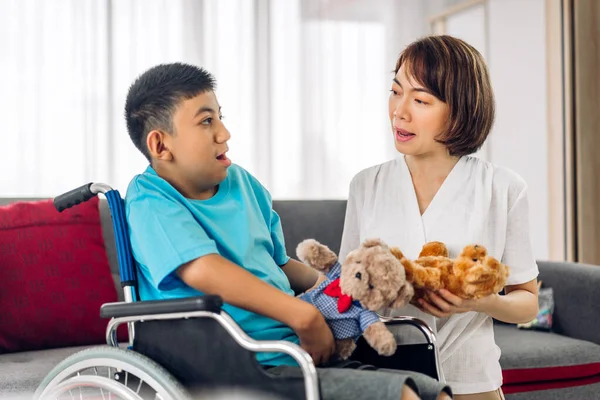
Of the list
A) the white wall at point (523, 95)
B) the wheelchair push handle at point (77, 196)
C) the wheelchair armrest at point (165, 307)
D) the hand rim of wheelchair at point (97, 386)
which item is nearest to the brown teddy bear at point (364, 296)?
the wheelchair armrest at point (165, 307)

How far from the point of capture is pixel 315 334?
3.86ft

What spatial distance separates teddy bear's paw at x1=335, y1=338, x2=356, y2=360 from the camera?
1.26 meters

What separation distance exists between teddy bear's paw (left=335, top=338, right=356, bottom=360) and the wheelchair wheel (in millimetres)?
→ 279

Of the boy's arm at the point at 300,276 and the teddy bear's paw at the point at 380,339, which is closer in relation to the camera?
the teddy bear's paw at the point at 380,339

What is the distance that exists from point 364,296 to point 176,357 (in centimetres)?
33

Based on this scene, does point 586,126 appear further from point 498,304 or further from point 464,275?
point 464,275

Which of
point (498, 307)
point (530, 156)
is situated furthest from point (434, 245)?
point (530, 156)

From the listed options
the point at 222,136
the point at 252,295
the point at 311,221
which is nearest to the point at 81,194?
the point at 222,136

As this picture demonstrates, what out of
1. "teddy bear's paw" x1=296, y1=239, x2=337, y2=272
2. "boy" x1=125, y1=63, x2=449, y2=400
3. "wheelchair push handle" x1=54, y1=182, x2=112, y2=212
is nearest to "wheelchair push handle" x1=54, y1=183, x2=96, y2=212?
"wheelchair push handle" x1=54, y1=182, x2=112, y2=212

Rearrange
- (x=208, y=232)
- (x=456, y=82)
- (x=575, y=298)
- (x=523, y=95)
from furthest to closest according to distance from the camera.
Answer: (x=523, y=95) < (x=575, y=298) < (x=456, y=82) < (x=208, y=232)

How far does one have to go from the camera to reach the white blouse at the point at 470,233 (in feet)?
4.65

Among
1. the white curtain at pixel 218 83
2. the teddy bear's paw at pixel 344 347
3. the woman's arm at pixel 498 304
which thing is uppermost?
the white curtain at pixel 218 83

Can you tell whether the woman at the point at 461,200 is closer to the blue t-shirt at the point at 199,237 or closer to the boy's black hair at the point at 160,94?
the blue t-shirt at the point at 199,237

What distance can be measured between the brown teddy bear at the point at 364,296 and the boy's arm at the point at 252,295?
1.9 inches
